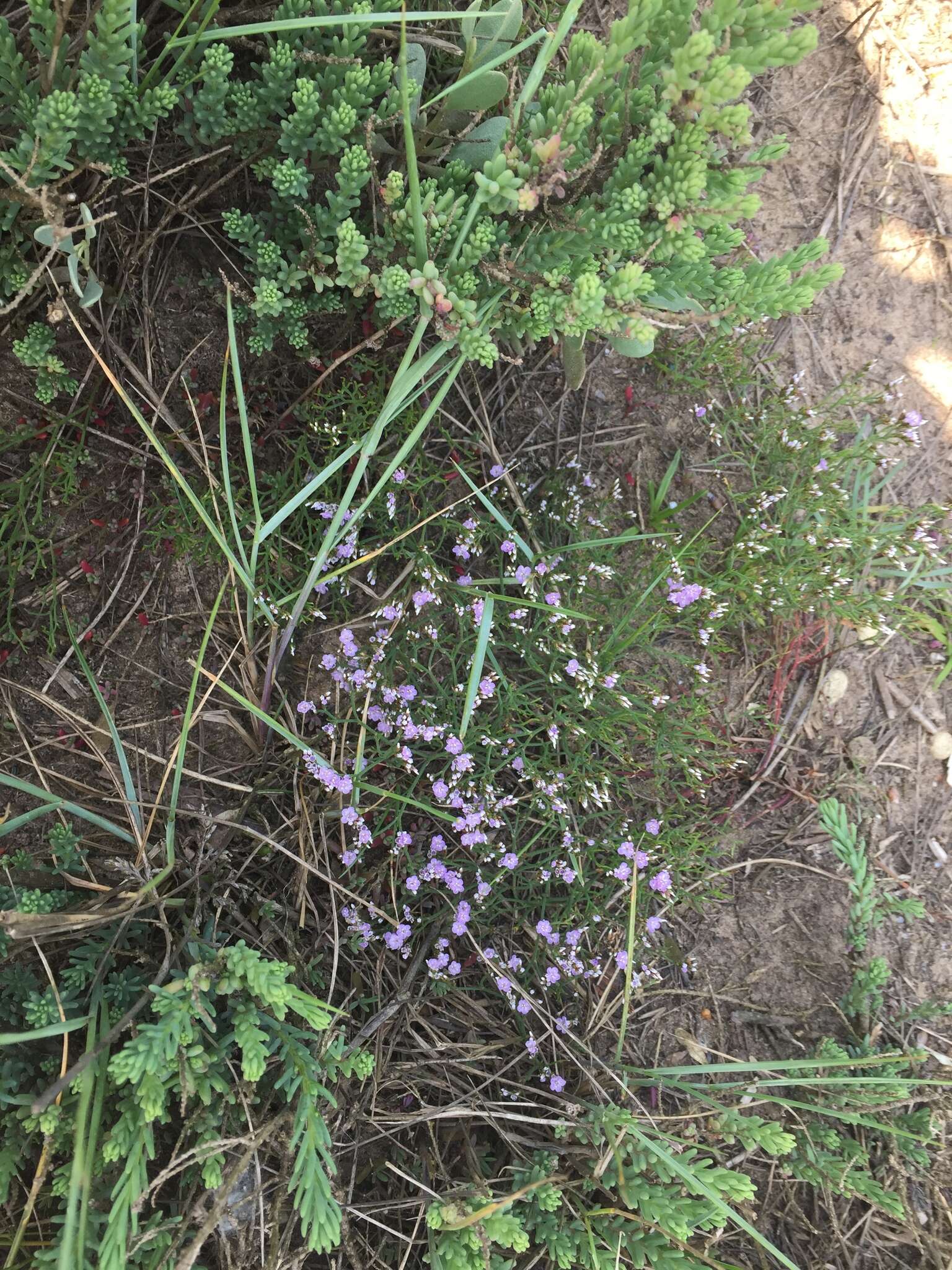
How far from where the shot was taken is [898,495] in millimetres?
3350

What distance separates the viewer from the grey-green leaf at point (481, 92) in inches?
78.7

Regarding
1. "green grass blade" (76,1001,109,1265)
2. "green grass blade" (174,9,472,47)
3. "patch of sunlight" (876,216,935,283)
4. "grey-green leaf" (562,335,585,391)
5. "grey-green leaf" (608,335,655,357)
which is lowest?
"green grass blade" (76,1001,109,1265)

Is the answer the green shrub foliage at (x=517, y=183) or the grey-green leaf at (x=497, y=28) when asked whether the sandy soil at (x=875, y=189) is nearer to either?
the green shrub foliage at (x=517, y=183)

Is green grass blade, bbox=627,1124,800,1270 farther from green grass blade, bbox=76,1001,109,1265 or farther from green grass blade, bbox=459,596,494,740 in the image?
green grass blade, bbox=76,1001,109,1265

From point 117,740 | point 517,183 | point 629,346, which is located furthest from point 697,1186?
point 517,183

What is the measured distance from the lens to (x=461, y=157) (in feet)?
7.25

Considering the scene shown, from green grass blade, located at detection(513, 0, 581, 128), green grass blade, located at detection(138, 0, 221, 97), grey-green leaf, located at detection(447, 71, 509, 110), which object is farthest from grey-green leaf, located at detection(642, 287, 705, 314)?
green grass blade, located at detection(138, 0, 221, 97)

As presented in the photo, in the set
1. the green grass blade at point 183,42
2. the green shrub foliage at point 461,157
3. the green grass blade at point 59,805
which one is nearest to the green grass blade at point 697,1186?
the green grass blade at point 59,805

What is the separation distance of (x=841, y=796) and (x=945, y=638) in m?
0.80

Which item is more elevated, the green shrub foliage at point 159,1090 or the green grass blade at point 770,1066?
the green shrub foliage at point 159,1090

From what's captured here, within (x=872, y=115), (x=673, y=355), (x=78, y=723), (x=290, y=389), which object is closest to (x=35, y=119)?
(x=290, y=389)

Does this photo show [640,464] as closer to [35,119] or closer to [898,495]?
[898,495]

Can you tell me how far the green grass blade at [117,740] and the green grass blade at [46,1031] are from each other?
0.53 metres

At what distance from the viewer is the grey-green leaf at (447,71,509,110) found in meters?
2.00
